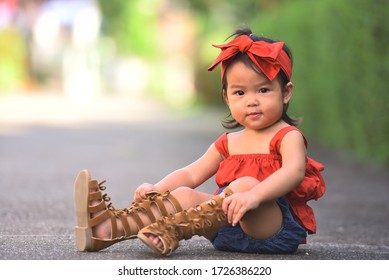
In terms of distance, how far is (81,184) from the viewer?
3953mm

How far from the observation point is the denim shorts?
13.7 ft

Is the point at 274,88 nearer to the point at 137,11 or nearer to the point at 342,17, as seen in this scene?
the point at 342,17

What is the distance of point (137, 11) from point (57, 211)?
48707mm

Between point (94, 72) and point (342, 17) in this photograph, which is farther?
point (94, 72)

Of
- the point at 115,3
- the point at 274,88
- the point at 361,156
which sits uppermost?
the point at 115,3

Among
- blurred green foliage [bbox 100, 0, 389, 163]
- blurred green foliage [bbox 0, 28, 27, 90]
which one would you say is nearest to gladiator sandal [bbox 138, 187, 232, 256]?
blurred green foliage [bbox 100, 0, 389, 163]

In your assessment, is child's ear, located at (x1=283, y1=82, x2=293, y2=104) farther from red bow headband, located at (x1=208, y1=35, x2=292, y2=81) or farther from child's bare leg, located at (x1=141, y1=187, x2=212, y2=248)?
child's bare leg, located at (x1=141, y1=187, x2=212, y2=248)

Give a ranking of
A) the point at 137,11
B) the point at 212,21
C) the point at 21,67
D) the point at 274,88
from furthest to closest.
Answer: the point at 137,11
the point at 21,67
the point at 212,21
the point at 274,88

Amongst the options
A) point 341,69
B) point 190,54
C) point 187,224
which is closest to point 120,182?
point 341,69

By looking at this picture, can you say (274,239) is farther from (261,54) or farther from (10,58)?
(10,58)

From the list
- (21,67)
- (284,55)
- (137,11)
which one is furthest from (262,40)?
(137,11)

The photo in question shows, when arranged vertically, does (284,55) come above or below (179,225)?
above

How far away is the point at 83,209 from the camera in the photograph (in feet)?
13.0

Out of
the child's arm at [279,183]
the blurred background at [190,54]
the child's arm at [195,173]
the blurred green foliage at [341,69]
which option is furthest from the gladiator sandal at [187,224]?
the blurred green foliage at [341,69]
